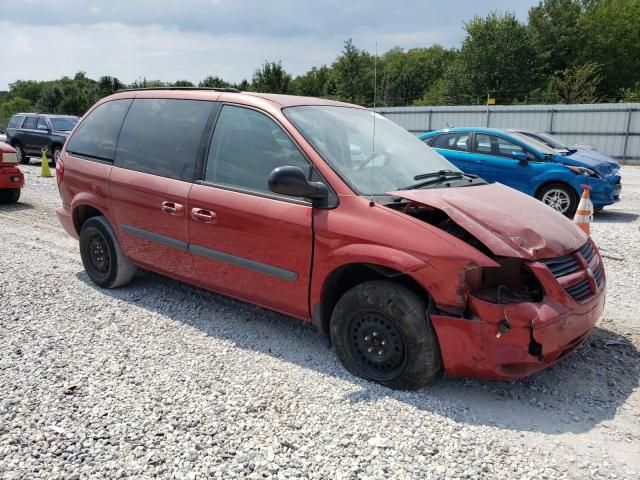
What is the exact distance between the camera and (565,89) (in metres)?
34.3

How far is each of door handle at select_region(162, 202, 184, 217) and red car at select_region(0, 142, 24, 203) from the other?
6.77 metres

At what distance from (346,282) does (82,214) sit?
314cm

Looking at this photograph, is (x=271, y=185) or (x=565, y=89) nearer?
(x=271, y=185)

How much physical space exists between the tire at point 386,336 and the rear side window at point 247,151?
97 centimetres

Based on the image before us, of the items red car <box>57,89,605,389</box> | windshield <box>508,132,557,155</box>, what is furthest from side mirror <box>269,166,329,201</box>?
windshield <box>508,132,557,155</box>

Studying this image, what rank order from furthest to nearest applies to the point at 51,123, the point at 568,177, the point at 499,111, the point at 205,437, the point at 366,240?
the point at 499,111, the point at 51,123, the point at 568,177, the point at 366,240, the point at 205,437

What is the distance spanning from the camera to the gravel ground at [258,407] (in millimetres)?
2666

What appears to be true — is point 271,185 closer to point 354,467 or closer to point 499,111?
point 354,467

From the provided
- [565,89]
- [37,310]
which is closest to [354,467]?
[37,310]

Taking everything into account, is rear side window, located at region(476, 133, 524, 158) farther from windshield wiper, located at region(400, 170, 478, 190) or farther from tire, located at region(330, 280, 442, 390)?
tire, located at region(330, 280, 442, 390)

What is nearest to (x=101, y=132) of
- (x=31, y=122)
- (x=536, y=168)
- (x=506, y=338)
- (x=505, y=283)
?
(x=505, y=283)

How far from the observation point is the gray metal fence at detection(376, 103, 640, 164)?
21.2 meters

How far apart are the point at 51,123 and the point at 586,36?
46.3 metres

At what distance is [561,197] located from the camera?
964 centimetres
